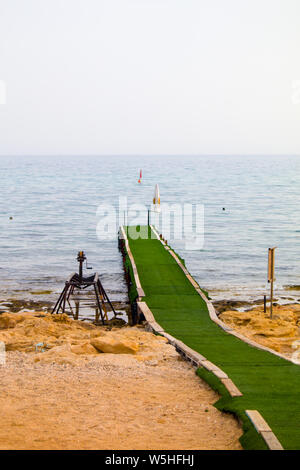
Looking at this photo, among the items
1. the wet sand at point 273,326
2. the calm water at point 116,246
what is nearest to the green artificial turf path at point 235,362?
the wet sand at point 273,326

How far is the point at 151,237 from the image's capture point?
36.0 meters

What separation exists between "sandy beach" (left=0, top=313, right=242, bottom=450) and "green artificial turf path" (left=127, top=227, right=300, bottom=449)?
48 cm

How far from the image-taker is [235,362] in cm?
1256

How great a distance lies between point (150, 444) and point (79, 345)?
5.58 meters

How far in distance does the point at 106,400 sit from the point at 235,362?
3418 millimetres

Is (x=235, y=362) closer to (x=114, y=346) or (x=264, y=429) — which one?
(x=114, y=346)

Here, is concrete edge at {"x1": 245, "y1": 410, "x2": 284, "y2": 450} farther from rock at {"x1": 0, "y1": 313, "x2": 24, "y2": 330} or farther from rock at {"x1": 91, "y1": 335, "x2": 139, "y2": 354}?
rock at {"x1": 0, "y1": 313, "x2": 24, "y2": 330}

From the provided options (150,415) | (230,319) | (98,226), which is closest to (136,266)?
(230,319)

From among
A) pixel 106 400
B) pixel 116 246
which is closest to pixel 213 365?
pixel 106 400

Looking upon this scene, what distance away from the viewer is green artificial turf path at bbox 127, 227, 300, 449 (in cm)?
894

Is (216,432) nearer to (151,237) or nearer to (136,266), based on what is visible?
(136,266)

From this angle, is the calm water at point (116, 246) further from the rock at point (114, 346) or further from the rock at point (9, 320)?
the rock at point (114, 346)

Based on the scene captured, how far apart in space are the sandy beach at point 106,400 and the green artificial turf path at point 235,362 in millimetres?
480

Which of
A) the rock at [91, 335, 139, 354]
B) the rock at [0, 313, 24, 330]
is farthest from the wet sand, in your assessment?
the rock at [0, 313, 24, 330]
